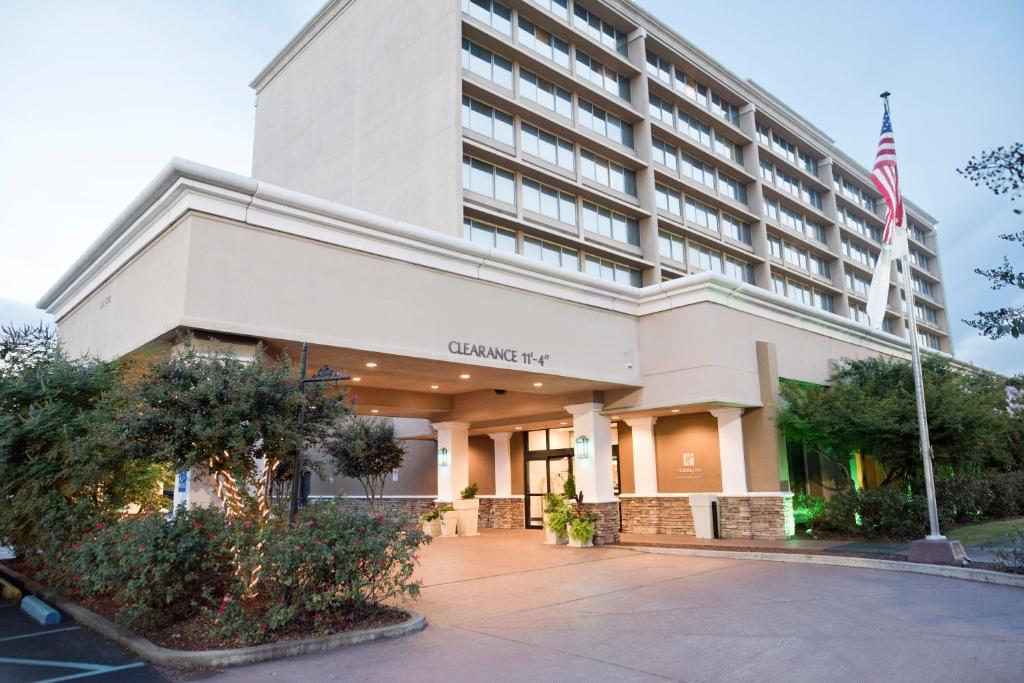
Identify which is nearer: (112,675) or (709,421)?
(112,675)

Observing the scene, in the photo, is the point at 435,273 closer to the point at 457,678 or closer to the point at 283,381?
the point at 283,381

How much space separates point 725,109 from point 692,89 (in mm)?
3452

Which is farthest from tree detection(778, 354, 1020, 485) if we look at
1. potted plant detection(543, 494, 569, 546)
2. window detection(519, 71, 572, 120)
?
window detection(519, 71, 572, 120)

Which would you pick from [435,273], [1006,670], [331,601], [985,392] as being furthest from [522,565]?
[985,392]

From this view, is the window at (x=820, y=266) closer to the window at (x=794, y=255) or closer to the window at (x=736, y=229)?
the window at (x=794, y=255)

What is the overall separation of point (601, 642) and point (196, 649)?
4.70 m

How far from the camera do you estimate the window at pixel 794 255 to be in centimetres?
4431

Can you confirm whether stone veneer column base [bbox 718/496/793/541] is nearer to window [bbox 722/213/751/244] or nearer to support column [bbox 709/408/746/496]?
support column [bbox 709/408/746/496]

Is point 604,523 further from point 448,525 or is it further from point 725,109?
point 725,109

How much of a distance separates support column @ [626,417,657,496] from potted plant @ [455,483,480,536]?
219 inches

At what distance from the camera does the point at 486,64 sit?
28812 millimetres

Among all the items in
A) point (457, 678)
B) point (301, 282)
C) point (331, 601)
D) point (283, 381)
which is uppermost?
point (301, 282)

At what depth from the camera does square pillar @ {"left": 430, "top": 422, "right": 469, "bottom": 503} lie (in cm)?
2411

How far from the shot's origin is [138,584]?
8445mm
